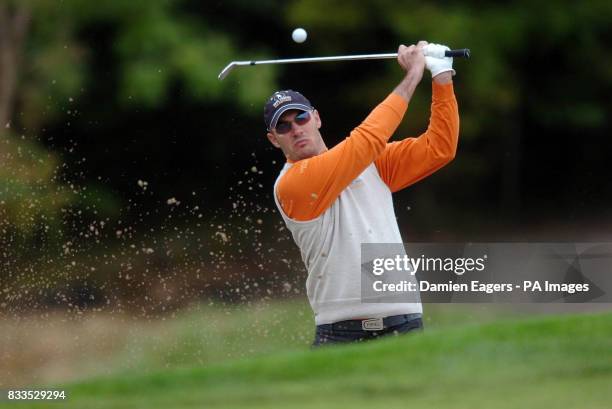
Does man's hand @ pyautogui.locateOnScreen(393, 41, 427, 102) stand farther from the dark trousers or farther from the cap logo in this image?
the dark trousers

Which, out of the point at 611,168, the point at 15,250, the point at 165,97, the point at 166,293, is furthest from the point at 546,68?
the point at 15,250

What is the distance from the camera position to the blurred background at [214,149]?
406 inches

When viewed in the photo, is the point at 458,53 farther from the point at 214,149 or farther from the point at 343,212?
the point at 214,149

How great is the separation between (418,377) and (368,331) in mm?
486

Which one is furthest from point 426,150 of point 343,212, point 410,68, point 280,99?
point 280,99

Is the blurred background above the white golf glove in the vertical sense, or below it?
above

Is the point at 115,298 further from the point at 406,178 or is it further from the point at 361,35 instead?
the point at 406,178

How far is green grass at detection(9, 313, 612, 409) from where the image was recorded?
3.64m

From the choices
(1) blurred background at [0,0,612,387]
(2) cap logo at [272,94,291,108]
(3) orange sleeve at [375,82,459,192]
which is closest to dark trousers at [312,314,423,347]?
(3) orange sleeve at [375,82,459,192]

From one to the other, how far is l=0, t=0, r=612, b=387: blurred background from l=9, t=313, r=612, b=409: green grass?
4996mm

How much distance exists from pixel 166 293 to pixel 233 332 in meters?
1.68

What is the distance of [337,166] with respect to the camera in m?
4.22

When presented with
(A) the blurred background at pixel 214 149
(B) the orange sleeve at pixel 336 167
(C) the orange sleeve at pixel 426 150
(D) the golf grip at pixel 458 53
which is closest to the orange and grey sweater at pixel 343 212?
(B) the orange sleeve at pixel 336 167

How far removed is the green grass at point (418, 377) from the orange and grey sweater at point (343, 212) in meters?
0.17
